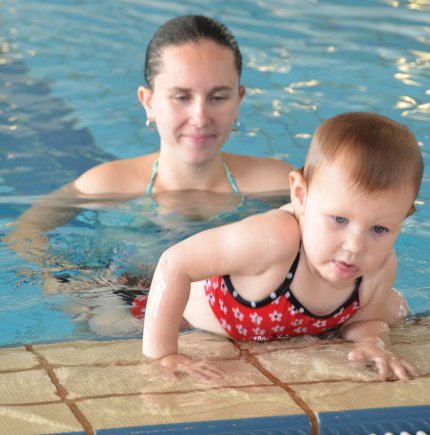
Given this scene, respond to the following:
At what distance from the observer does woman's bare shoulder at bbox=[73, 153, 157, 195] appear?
4.70 meters

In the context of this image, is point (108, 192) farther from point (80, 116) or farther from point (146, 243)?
point (80, 116)

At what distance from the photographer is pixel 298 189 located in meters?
2.79

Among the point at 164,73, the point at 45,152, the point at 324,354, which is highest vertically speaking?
the point at 164,73

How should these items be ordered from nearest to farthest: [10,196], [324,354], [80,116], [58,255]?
[324,354]
[58,255]
[10,196]
[80,116]

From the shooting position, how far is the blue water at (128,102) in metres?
3.96

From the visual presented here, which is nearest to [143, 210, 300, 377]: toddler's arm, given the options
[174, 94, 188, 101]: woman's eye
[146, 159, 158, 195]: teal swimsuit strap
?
[174, 94, 188, 101]: woman's eye

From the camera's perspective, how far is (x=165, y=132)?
14.1ft

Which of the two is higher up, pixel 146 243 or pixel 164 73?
pixel 164 73

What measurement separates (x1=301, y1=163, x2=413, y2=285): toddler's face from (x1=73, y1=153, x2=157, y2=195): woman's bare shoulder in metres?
2.08

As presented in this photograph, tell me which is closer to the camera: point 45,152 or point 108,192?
point 108,192

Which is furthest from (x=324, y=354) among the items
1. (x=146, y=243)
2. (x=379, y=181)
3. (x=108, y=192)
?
(x=108, y=192)

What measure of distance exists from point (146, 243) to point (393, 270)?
1.47 meters

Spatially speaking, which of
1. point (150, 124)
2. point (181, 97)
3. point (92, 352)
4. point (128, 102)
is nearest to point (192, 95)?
point (181, 97)

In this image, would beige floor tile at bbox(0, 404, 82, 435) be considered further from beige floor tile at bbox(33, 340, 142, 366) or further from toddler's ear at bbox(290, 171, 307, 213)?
toddler's ear at bbox(290, 171, 307, 213)
